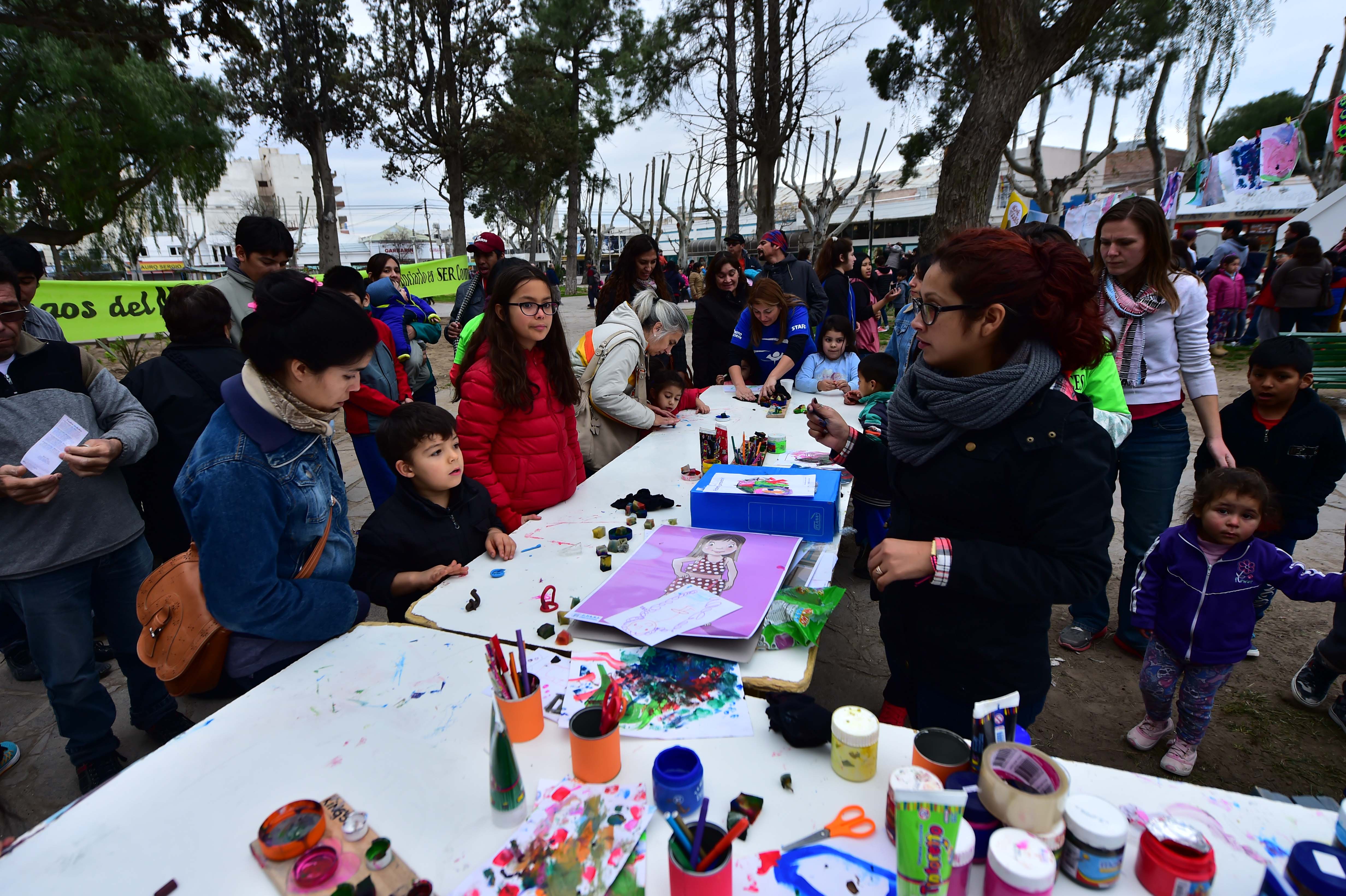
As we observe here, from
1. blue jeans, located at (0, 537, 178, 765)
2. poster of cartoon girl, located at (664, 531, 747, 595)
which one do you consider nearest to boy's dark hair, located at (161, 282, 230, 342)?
blue jeans, located at (0, 537, 178, 765)

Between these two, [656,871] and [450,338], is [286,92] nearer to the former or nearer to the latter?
[450,338]

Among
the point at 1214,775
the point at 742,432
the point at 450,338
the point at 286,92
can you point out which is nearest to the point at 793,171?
the point at 286,92

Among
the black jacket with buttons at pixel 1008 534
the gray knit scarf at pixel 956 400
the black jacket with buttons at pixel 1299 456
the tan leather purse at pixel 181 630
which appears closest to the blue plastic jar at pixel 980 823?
the black jacket with buttons at pixel 1008 534

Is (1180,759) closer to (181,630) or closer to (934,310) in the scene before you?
(934,310)

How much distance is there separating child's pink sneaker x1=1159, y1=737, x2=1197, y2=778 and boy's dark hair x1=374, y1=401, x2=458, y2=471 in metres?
2.84

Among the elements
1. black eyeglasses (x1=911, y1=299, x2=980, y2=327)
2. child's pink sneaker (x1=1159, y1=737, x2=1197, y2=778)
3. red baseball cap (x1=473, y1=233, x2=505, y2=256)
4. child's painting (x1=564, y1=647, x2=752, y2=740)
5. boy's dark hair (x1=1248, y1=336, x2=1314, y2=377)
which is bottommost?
child's pink sneaker (x1=1159, y1=737, x2=1197, y2=778)

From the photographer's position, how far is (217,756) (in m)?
1.28

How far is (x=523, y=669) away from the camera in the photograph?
127 cm

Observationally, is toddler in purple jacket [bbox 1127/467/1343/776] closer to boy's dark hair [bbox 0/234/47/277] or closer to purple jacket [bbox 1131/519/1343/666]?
purple jacket [bbox 1131/519/1343/666]

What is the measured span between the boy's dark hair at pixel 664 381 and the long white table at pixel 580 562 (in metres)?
0.43

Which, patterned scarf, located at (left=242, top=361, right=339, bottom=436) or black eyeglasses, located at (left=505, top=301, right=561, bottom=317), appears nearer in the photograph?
patterned scarf, located at (left=242, top=361, right=339, bottom=436)

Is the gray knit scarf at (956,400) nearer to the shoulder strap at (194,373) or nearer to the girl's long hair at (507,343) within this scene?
the girl's long hair at (507,343)

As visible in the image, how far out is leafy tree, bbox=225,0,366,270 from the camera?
1308 cm

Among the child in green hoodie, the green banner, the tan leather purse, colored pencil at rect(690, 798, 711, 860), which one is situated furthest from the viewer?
the green banner
